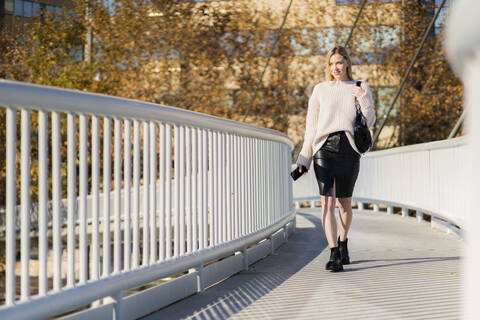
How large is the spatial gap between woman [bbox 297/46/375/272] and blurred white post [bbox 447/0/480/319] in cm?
474

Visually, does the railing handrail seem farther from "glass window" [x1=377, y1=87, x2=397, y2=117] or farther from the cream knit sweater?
"glass window" [x1=377, y1=87, x2=397, y2=117]

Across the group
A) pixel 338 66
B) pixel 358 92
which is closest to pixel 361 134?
pixel 358 92

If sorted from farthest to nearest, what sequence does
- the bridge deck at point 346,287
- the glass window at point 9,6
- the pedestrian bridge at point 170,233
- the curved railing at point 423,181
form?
1. the glass window at point 9,6
2. the curved railing at point 423,181
3. the bridge deck at point 346,287
4. the pedestrian bridge at point 170,233

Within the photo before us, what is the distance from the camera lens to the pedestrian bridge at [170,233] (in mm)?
3111

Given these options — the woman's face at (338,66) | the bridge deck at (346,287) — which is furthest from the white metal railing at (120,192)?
the woman's face at (338,66)

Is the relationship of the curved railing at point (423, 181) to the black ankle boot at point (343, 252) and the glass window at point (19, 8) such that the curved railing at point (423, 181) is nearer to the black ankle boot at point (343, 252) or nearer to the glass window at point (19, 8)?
the black ankle boot at point (343, 252)

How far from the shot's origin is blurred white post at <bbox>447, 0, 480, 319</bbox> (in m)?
1.09

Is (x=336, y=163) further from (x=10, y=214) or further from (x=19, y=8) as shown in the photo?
(x=19, y=8)

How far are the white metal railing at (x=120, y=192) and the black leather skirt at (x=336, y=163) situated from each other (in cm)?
66

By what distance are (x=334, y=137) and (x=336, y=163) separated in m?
0.21

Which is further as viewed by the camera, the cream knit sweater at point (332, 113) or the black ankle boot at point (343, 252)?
the black ankle boot at point (343, 252)

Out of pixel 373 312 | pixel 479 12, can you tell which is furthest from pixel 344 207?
pixel 479 12

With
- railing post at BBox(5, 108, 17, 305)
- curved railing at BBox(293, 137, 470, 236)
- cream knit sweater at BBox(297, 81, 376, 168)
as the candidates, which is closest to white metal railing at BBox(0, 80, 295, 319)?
railing post at BBox(5, 108, 17, 305)

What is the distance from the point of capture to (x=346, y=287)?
Answer: 5.06 meters
